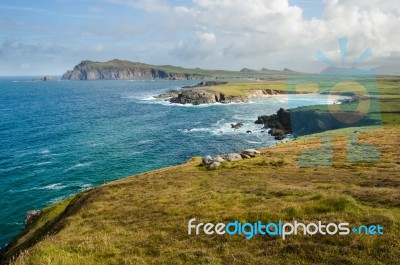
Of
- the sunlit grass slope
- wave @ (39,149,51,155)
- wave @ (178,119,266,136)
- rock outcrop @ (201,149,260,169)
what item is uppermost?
the sunlit grass slope

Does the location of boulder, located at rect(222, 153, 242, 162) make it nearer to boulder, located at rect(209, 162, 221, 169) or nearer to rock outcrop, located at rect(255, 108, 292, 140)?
boulder, located at rect(209, 162, 221, 169)

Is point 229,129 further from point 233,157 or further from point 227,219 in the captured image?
point 227,219

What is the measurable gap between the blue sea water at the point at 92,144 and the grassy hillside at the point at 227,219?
26.7 metres

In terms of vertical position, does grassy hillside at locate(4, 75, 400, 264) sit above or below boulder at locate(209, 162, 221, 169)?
above

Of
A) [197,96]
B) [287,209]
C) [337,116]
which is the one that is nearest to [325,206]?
[287,209]

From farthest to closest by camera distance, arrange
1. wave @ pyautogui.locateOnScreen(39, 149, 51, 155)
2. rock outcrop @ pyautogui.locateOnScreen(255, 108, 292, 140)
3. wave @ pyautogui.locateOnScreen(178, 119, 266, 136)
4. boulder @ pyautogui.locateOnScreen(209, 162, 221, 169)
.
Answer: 1. wave @ pyautogui.locateOnScreen(178, 119, 266, 136)
2. rock outcrop @ pyautogui.locateOnScreen(255, 108, 292, 140)
3. wave @ pyautogui.locateOnScreen(39, 149, 51, 155)
4. boulder @ pyautogui.locateOnScreen(209, 162, 221, 169)

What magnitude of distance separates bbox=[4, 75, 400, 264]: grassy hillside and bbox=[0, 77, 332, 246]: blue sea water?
26.7m

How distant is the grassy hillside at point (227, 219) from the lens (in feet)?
48.0

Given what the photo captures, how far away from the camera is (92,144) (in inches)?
3851

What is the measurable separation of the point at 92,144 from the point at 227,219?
8517 centimetres

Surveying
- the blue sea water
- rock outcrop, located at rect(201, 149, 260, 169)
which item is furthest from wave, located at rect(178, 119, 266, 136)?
rock outcrop, located at rect(201, 149, 260, 169)

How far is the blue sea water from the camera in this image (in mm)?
63281

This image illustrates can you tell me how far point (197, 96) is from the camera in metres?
199

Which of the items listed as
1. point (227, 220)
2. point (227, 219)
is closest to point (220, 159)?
point (227, 219)
